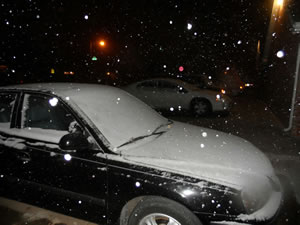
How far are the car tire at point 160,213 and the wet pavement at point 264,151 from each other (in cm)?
80

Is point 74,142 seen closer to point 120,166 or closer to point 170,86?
point 120,166

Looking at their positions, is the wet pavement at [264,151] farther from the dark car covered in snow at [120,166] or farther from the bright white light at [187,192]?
the bright white light at [187,192]

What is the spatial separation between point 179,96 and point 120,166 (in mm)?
6657

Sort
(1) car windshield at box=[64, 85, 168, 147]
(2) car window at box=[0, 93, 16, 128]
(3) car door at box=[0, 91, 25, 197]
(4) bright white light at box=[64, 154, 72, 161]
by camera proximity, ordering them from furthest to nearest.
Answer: (2) car window at box=[0, 93, 16, 128] → (3) car door at box=[0, 91, 25, 197] → (1) car windshield at box=[64, 85, 168, 147] → (4) bright white light at box=[64, 154, 72, 161]

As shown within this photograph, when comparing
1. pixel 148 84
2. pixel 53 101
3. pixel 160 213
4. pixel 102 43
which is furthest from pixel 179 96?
pixel 102 43

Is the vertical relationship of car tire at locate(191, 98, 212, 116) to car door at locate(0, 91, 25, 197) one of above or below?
above

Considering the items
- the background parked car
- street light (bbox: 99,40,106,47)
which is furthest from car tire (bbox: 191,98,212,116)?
street light (bbox: 99,40,106,47)

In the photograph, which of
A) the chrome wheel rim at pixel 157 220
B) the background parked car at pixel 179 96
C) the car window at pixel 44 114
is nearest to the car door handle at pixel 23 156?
the car window at pixel 44 114

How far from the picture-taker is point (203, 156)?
229 centimetres

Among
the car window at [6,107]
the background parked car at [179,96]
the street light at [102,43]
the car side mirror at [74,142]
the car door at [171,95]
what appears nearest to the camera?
the car side mirror at [74,142]

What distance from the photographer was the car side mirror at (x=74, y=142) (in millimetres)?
2182

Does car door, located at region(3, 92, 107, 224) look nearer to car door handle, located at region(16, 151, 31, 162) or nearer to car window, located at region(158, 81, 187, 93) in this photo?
car door handle, located at region(16, 151, 31, 162)

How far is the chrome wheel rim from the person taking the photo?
6.68 feet

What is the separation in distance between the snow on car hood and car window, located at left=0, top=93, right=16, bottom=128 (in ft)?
5.72
